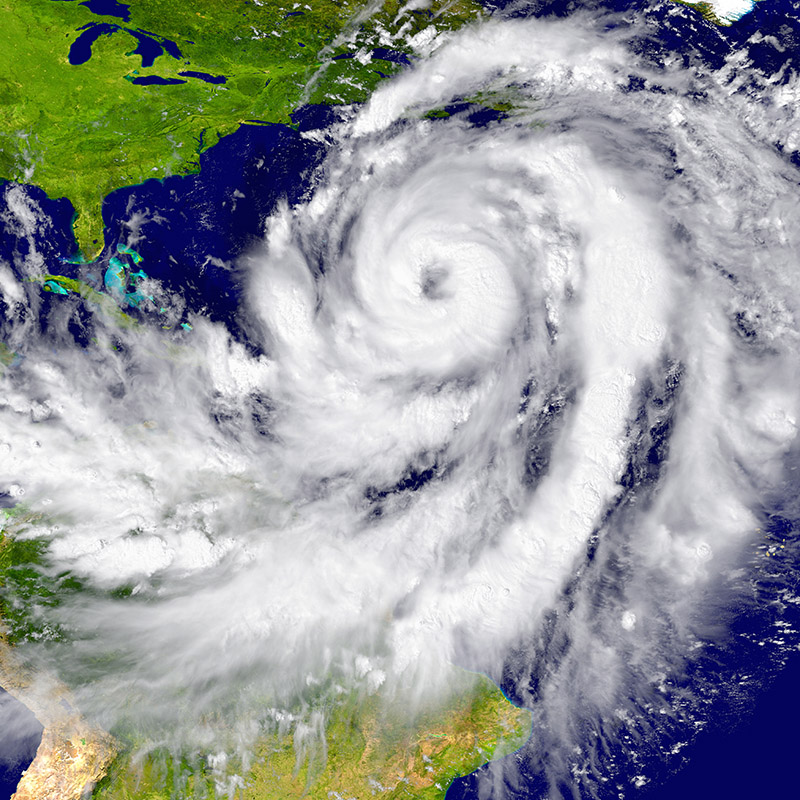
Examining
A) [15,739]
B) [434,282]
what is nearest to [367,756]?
[15,739]

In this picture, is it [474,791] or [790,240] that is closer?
[790,240]

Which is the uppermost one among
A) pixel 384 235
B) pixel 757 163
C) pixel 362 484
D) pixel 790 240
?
pixel 757 163

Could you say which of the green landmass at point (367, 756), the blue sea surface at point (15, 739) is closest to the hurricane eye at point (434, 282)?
the green landmass at point (367, 756)

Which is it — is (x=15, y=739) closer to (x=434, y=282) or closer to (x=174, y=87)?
(x=434, y=282)

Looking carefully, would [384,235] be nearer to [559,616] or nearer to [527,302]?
[527,302]

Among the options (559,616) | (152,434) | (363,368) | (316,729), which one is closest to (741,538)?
Answer: (559,616)

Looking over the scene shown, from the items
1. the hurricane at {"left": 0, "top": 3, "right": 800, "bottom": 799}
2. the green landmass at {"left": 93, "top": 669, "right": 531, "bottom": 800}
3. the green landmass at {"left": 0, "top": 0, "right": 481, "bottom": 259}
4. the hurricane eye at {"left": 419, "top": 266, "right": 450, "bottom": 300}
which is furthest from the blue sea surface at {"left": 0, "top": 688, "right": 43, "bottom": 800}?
the hurricane eye at {"left": 419, "top": 266, "right": 450, "bottom": 300}

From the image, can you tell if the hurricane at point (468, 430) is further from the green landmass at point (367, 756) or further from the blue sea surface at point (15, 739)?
the blue sea surface at point (15, 739)
